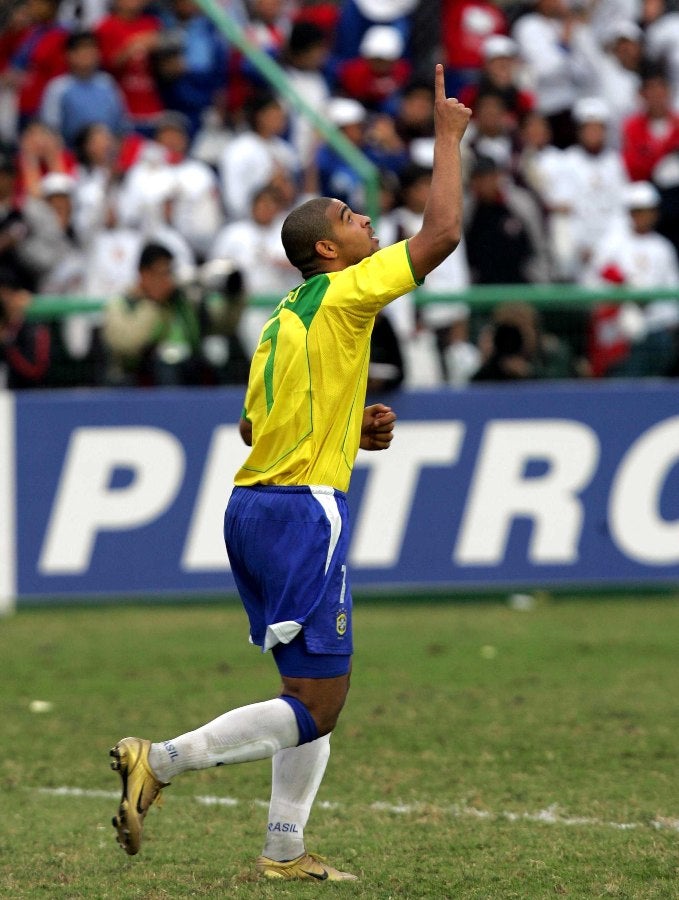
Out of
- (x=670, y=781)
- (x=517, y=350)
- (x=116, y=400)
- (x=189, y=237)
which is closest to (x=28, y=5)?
(x=189, y=237)

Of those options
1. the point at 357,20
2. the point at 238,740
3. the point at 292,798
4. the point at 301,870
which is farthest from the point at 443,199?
the point at 357,20

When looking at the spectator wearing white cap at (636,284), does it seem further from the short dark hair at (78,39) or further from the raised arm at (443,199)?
the raised arm at (443,199)

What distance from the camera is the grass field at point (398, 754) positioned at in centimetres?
522

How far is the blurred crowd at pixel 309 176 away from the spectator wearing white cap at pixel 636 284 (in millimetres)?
15

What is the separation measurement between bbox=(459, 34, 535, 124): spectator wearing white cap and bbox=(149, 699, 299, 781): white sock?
10.1 m

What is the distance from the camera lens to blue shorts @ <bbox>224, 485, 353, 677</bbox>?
4949mm

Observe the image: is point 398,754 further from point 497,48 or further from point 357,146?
point 497,48

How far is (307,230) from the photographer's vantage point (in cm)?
507

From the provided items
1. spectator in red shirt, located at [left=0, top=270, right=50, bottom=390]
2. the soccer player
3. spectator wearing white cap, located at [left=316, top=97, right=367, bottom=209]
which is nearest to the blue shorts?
the soccer player

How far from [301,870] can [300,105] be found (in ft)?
27.4

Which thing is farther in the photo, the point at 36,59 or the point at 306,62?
the point at 306,62

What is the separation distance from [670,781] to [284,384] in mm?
2519

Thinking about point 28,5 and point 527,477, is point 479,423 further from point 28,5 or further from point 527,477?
point 28,5

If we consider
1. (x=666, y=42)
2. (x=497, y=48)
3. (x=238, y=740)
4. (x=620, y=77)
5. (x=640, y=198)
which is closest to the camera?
(x=238, y=740)
